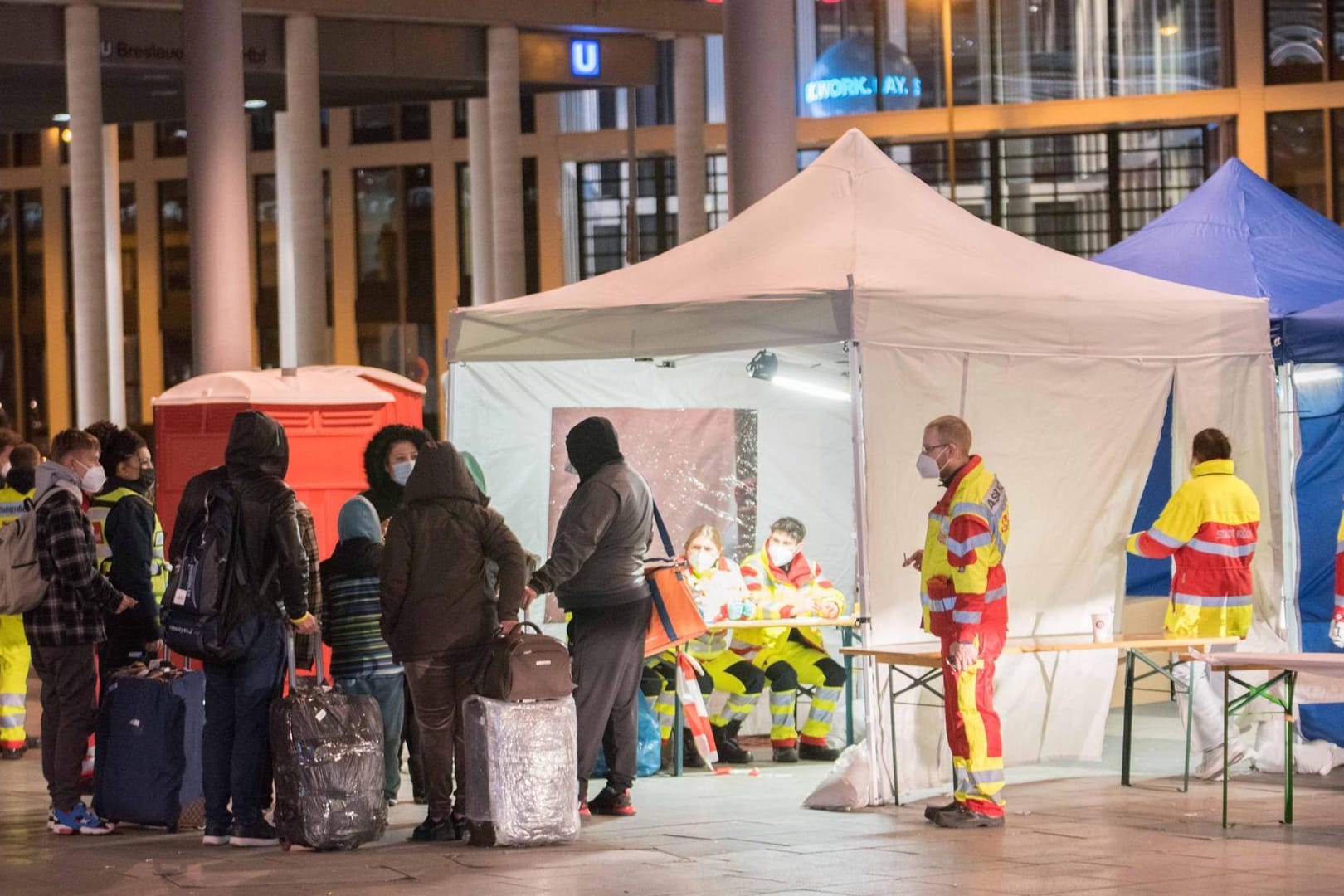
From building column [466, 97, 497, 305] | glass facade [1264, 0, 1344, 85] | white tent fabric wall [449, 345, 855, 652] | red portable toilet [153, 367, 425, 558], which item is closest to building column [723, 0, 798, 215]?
white tent fabric wall [449, 345, 855, 652]

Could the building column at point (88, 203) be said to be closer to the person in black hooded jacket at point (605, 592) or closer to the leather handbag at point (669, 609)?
the leather handbag at point (669, 609)

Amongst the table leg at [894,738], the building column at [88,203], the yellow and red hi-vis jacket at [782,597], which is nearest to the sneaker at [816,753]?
the yellow and red hi-vis jacket at [782,597]

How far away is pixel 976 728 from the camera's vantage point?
29.0 ft

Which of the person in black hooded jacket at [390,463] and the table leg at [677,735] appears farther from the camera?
the table leg at [677,735]

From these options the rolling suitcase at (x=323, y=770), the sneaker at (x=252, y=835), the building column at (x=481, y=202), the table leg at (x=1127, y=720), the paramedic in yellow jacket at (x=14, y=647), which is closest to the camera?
the rolling suitcase at (x=323, y=770)

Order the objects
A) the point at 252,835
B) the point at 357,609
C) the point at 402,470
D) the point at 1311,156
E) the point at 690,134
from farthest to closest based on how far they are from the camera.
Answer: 1. the point at 1311,156
2. the point at 690,134
3. the point at 402,470
4. the point at 357,609
5. the point at 252,835

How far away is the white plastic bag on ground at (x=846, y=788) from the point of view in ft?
31.0

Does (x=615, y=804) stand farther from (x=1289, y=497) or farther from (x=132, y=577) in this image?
(x=1289, y=497)

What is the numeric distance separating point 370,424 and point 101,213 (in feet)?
30.2

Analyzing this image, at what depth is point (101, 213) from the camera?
73.4ft

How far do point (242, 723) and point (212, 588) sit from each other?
1.90 feet

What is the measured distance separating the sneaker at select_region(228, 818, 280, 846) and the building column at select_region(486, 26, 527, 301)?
47.4 ft

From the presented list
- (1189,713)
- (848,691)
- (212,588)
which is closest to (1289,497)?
(1189,713)

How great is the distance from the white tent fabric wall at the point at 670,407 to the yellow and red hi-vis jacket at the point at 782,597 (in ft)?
1.80
